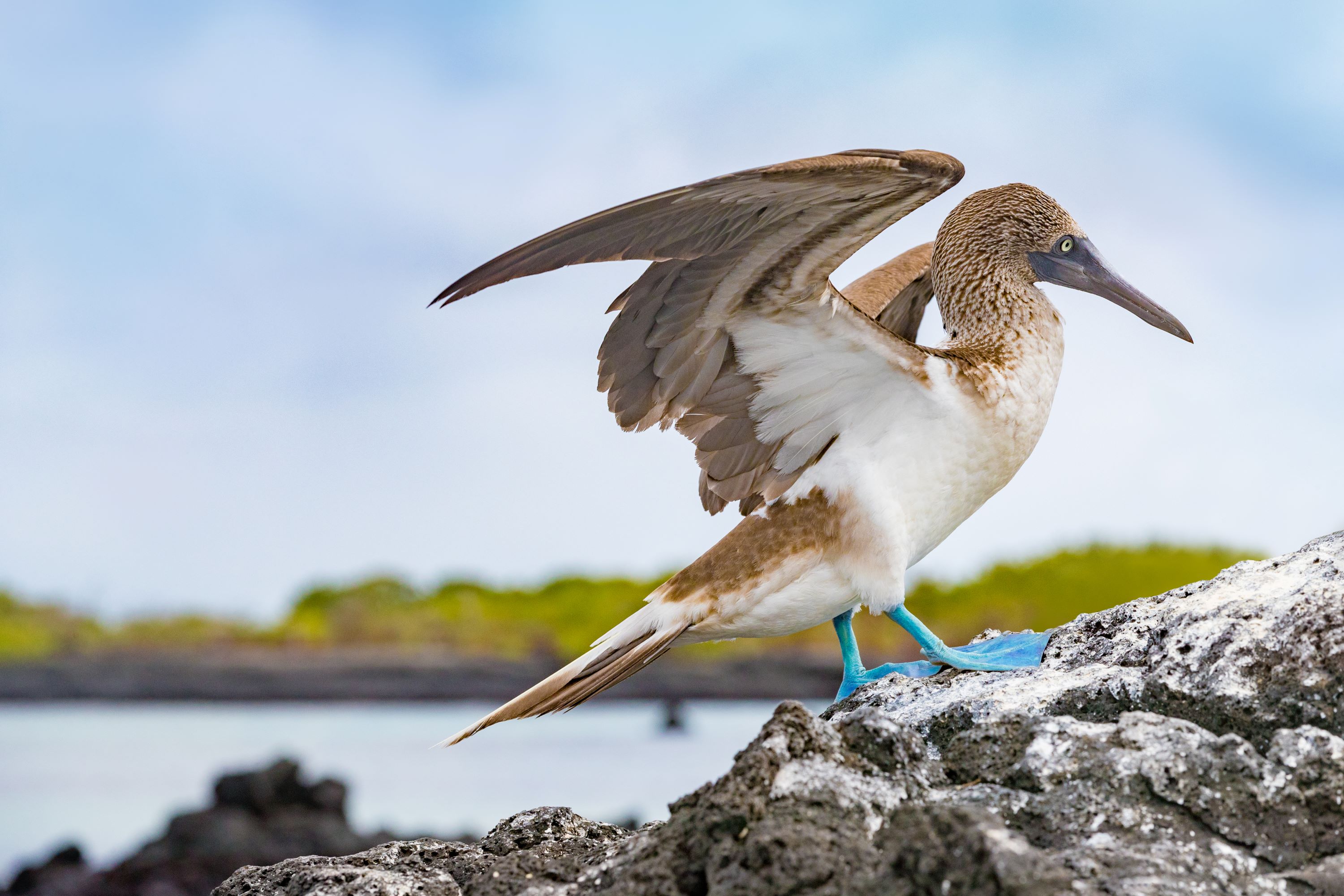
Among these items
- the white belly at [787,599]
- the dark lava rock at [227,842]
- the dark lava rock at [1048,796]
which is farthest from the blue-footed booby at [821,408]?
the dark lava rock at [227,842]

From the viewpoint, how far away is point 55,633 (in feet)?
65.9

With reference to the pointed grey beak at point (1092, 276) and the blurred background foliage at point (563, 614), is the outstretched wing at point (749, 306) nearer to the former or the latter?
the pointed grey beak at point (1092, 276)

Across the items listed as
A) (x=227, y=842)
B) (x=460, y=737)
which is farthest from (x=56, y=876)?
(x=460, y=737)

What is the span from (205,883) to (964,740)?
6919 mm

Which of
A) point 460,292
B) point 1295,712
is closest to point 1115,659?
point 1295,712

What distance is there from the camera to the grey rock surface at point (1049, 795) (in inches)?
82.5

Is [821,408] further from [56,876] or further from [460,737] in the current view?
[56,876]

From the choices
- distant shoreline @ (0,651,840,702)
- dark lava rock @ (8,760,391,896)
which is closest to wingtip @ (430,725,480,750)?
dark lava rock @ (8,760,391,896)

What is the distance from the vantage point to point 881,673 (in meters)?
3.88

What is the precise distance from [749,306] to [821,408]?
49 cm

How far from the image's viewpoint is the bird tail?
12.1ft

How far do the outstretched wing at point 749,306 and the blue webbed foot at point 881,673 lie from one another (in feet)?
2.19

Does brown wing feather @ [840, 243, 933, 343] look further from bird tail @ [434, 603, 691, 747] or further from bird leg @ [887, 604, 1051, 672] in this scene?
bird tail @ [434, 603, 691, 747]

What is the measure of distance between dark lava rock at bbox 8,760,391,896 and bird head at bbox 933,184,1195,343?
6.16m
